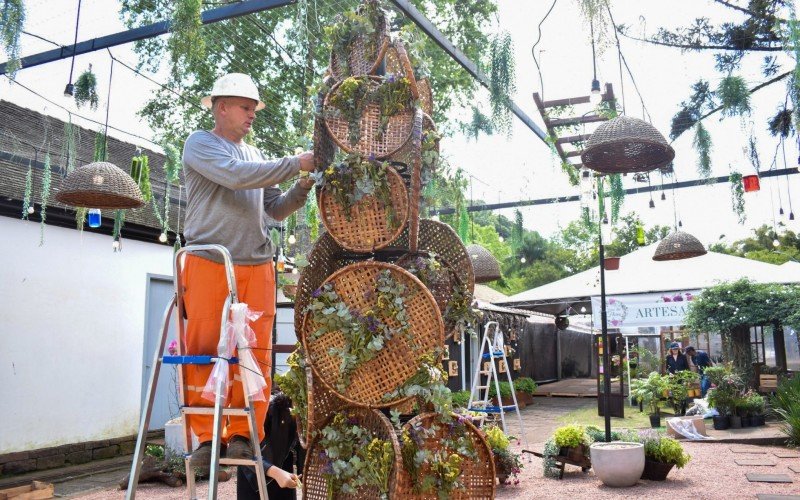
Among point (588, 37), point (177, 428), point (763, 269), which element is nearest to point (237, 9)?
point (588, 37)

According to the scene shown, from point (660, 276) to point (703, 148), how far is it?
19.1 feet

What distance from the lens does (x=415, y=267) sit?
326cm

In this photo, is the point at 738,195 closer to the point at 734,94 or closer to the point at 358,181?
the point at 734,94

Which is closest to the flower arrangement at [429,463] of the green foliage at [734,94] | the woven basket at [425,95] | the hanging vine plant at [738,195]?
the woven basket at [425,95]

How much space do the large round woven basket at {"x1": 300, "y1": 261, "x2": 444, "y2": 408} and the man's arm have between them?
499 mm

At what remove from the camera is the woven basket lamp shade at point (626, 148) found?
545 centimetres

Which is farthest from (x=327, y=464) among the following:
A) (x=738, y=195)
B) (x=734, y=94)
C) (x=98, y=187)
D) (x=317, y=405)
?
(x=738, y=195)

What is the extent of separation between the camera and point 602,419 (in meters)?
12.0

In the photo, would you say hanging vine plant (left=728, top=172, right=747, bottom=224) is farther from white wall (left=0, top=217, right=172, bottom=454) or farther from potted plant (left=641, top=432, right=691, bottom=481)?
white wall (left=0, top=217, right=172, bottom=454)

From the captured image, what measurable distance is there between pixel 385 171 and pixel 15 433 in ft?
23.2

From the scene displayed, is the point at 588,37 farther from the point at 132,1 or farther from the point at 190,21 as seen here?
the point at 132,1

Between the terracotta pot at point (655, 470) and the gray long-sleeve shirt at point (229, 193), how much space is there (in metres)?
4.70

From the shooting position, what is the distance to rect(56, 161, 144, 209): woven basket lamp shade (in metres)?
6.00

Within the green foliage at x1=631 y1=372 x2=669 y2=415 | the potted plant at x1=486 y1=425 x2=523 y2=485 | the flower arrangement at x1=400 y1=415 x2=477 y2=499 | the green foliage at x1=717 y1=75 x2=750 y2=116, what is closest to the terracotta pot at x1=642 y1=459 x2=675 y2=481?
the potted plant at x1=486 y1=425 x2=523 y2=485
